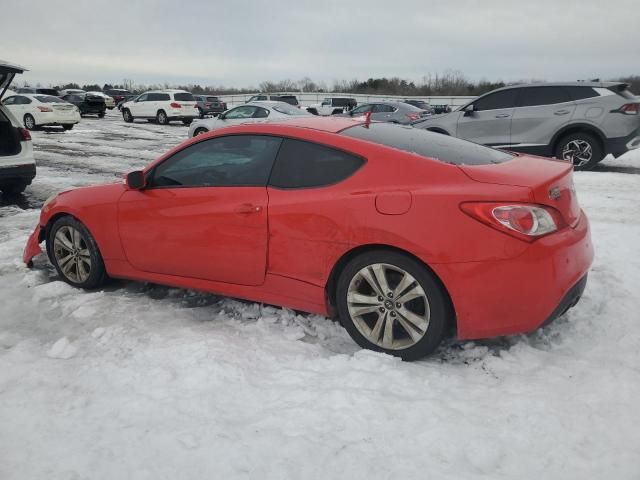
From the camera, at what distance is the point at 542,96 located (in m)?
9.60

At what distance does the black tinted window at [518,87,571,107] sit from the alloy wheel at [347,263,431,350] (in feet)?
27.1

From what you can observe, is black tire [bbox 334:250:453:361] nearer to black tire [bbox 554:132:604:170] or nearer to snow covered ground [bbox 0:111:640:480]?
snow covered ground [bbox 0:111:640:480]

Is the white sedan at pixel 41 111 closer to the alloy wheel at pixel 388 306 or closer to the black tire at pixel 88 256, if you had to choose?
the black tire at pixel 88 256

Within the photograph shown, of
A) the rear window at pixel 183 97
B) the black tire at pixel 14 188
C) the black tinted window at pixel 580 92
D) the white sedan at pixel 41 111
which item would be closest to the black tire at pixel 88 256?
the black tire at pixel 14 188

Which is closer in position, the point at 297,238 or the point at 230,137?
the point at 297,238

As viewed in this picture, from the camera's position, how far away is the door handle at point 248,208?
3.18m

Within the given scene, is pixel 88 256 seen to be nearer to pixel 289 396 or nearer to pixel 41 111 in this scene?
pixel 289 396

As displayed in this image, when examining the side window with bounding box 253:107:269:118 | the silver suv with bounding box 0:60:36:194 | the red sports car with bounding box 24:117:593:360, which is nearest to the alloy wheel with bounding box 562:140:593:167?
the red sports car with bounding box 24:117:593:360

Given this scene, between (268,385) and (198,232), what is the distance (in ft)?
4.17

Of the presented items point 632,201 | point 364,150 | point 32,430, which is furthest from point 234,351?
point 632,201

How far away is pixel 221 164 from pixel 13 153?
5427mm

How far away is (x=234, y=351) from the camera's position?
3041 mm

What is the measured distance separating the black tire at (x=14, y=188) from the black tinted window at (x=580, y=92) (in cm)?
970

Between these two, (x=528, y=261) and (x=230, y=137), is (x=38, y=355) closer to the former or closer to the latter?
(x=230, y=137)
